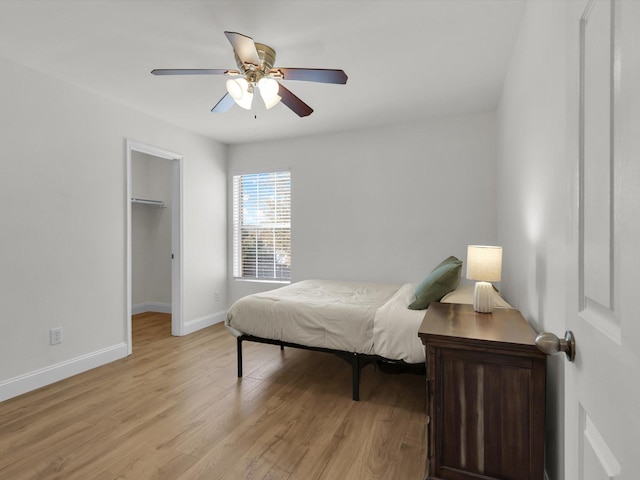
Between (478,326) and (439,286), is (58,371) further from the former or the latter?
(478,326)

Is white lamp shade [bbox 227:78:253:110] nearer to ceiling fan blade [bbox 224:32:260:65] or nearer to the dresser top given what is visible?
ceiling fan blade [bbox 224:32:260:65]

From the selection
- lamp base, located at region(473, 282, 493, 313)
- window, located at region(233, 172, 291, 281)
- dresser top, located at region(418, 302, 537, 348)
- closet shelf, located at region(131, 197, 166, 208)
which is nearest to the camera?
dresser top, located at region(418, 302, 537, 348)

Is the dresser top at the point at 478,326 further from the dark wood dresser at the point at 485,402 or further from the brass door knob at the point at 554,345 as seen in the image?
the brass door knob at the point at 554,345

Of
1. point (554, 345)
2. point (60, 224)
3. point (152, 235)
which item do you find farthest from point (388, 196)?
point (152, 235)

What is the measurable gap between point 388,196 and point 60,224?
11.2 feet

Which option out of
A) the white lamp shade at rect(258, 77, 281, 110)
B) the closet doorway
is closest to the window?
the closet doorway

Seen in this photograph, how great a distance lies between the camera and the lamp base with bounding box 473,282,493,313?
6.54ft

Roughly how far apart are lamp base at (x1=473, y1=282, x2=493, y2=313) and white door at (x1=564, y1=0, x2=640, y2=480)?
3.98 feet

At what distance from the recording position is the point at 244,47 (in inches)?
77.4

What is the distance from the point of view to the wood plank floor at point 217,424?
1835 millimetres

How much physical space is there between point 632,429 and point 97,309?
389 centimetres

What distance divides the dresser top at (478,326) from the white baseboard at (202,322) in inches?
131

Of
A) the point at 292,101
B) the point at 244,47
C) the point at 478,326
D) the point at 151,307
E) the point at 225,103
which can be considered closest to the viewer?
the point at 478,326

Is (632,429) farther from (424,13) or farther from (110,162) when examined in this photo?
(110,162)
